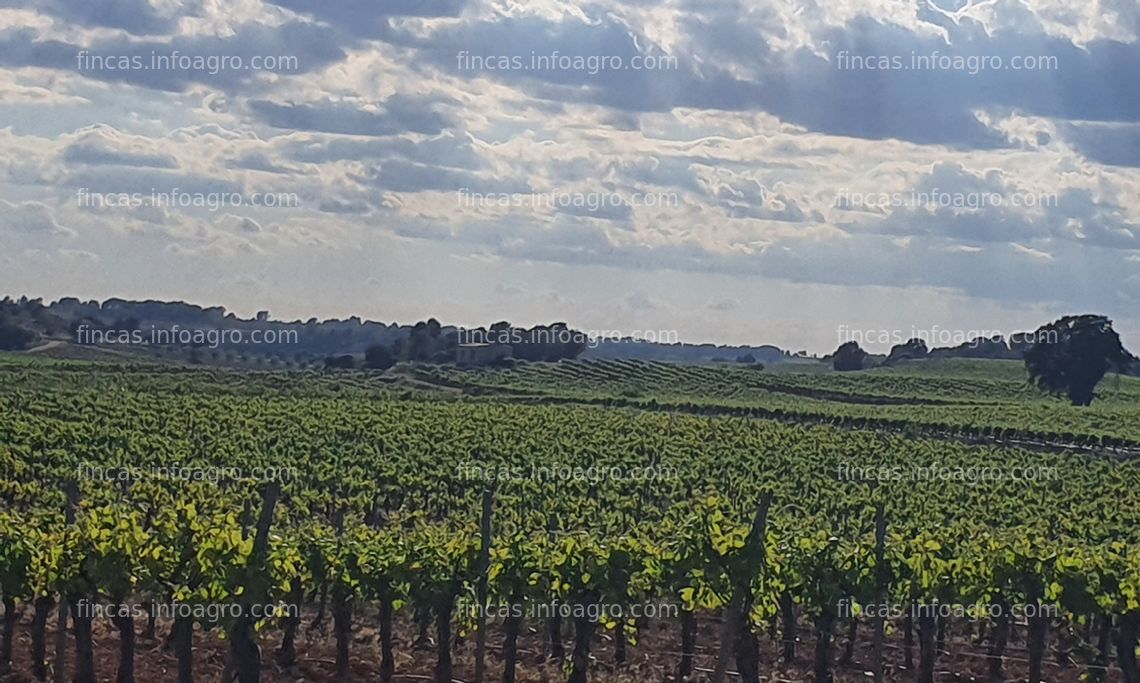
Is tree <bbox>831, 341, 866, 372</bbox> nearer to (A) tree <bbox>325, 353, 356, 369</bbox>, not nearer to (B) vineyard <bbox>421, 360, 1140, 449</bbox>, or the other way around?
(B) vineyard <bbox>421, 360, 1140, 449</bbox>

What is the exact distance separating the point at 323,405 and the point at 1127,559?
42.9 meters

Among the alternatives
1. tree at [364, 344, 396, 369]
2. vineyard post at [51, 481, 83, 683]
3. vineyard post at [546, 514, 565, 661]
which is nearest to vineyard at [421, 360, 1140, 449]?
tree at [364, 344, 396, 369]

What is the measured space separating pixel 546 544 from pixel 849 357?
133 meters

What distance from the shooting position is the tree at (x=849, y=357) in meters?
150

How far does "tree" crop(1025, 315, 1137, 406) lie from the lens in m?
96.2

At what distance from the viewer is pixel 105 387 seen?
218ft

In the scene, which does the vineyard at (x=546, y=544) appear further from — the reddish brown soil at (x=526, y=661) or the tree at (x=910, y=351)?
the tree at (x=910, y=351)

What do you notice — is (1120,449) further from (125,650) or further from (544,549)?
(125,650)

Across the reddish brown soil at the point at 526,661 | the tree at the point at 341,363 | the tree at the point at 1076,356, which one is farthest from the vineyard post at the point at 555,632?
the tree at the point at 341,363

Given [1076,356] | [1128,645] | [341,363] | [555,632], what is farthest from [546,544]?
[341,363]

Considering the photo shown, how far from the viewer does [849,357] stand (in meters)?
150

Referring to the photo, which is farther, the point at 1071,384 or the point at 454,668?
the point at 1071,384

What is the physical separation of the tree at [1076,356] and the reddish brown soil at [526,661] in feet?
255

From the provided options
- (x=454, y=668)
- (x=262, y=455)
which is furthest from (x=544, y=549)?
(x=262, y=455)
